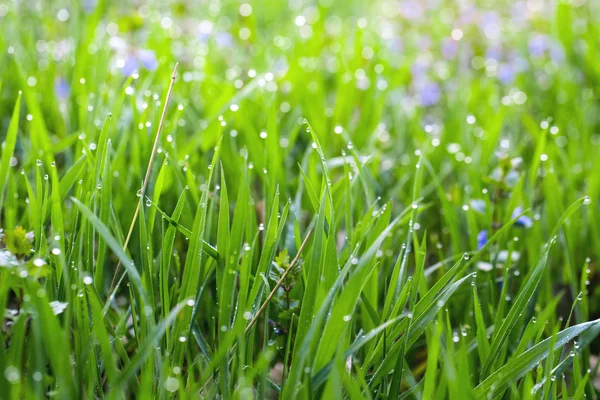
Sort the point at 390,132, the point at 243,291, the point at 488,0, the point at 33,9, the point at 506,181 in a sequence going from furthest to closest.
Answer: the point at 488,0
the point at 33,9
the point at 390,132
the point at 506,181
the point at 243,291

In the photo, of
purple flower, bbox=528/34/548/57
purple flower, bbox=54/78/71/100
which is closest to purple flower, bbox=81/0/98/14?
purple flower, bbox=54/78/71/100

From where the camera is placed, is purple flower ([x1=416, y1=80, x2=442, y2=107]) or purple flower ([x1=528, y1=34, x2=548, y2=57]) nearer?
purple flower ([x1=416, y1=80, x2=442, y2=107])

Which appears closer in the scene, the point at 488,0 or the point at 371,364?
the point at 371,364

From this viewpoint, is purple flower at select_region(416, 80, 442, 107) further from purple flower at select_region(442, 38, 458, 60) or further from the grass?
purple flower at select_region(442, 38, 458, 60)

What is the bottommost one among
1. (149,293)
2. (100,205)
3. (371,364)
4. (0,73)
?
(371,364)

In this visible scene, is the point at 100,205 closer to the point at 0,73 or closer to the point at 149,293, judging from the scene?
the point at 149,293

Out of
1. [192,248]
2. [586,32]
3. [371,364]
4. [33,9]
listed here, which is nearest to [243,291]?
[192,248]

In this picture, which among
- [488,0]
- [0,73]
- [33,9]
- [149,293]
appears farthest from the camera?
[488,0]

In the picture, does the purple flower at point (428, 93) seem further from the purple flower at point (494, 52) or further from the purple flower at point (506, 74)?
the purple flower at point (494, 52)
